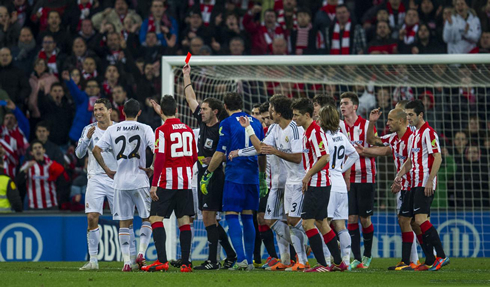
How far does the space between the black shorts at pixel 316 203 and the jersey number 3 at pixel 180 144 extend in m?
1.53

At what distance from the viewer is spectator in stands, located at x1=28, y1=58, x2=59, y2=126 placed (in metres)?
15.7

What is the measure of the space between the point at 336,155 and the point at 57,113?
7.95 meters

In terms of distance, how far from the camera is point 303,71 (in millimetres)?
12992

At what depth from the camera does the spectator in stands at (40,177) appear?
46.9ft

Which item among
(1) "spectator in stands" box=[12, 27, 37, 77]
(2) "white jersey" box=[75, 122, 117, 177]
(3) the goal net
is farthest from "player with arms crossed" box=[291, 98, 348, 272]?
(1) "spectator in stands" box=[12, 27, 37, 77]

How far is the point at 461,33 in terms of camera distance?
15.9m

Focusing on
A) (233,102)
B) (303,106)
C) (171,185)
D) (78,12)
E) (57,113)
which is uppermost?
(78,12)

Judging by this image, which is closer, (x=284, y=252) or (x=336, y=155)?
(x=336, y=155)

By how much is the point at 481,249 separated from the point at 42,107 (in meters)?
8.90

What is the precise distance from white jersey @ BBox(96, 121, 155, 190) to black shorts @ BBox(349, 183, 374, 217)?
295cm

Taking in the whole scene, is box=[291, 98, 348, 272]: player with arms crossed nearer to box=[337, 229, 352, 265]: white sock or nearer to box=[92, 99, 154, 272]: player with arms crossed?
box=[337, 229, 352, 265]: white sock

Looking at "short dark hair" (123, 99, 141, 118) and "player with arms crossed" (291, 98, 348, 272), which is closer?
"player with arms crossed" (291, 98, 348, 272)

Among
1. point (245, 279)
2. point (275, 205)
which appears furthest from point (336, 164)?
point (245, 279)

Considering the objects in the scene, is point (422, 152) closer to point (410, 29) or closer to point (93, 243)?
point (93, 243)
